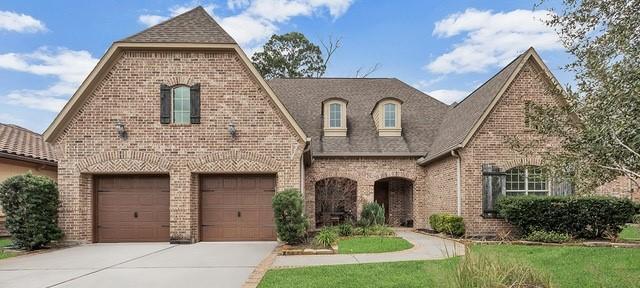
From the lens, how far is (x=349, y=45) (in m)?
38.3

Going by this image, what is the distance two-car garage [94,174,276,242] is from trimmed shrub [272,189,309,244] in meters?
1.82

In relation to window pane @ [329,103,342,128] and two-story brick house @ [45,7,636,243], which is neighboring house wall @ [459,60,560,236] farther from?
window pane @ [329,103,342,128]

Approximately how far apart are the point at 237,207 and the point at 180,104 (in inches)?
144

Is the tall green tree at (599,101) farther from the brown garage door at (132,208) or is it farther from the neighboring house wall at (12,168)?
the neighboring house wall at (12,168)

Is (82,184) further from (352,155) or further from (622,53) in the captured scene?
(622,53)

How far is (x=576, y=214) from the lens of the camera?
13547mm

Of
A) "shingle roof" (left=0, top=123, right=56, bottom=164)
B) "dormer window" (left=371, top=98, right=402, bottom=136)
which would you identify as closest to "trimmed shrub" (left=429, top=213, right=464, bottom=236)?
"dormer window" (left=371, top=98, right=402, bottom=136)

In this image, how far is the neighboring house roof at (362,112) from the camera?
1956 centimetres

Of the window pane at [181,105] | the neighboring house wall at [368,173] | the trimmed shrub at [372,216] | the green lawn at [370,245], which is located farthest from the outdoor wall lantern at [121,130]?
the trimmed shrub at [372,216]

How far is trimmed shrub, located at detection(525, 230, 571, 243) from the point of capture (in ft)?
42.4

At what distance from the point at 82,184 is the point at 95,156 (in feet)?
3.09

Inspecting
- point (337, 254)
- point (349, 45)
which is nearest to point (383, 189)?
point (337, 254)

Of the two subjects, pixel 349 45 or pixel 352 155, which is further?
pixel 349 45

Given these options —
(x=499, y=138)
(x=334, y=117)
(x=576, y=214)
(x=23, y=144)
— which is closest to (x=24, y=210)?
(x=23, y=144)
